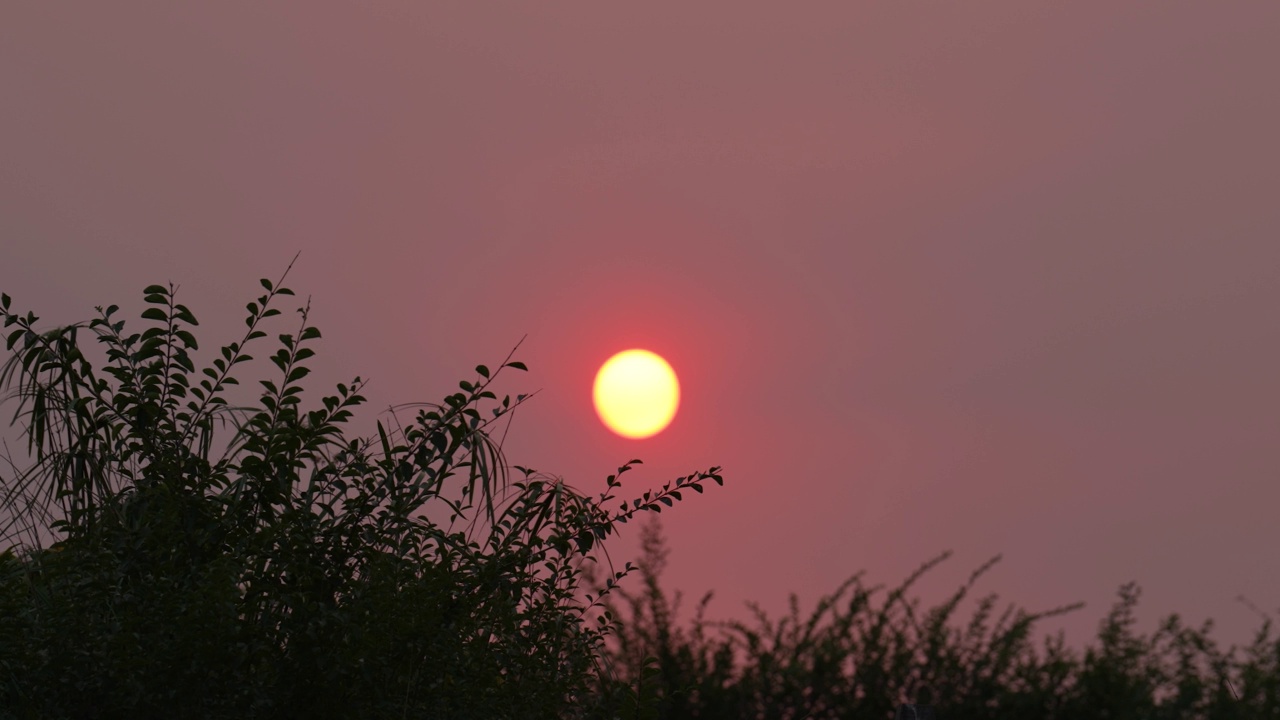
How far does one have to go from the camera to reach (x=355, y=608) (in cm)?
555

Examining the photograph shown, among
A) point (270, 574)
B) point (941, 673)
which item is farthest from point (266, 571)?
point (941, 673)

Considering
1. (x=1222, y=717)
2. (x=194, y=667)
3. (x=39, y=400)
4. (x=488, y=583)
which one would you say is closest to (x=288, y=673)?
(x=194, y=667)

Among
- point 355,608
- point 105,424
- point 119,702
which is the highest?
point 105,424

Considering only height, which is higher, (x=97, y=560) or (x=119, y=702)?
(x=97, y=560)

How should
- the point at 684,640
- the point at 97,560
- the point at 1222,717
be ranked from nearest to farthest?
the point at 97,560 < the point at 1222,717 < the point at 684,640

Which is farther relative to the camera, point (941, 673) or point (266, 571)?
point (941, 673)

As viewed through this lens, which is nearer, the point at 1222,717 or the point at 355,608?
Answer: the point at 355,608

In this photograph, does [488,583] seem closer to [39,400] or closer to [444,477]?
[444,477]

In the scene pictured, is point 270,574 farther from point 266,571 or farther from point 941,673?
point 941,673

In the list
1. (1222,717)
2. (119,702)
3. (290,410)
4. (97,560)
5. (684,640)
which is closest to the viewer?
(119,702)

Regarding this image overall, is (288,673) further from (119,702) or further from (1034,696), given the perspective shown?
(1034,696)

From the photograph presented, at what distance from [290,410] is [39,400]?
142cm

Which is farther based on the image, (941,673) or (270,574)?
(941,673)

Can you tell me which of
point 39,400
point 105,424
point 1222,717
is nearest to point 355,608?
point 105,424
